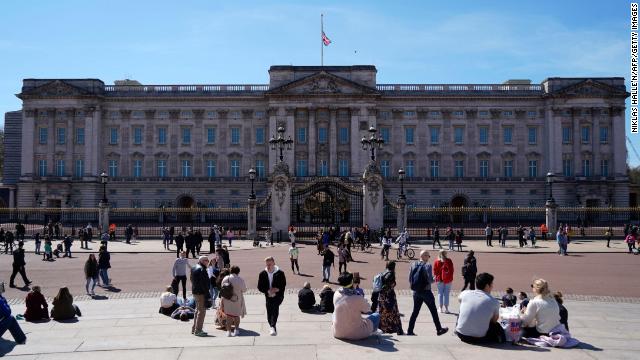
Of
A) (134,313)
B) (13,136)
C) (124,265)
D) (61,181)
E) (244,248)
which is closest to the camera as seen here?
(134,313)

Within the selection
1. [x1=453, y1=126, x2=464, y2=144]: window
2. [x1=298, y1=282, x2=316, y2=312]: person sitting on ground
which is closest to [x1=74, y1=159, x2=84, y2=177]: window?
[x1=453, y1=126, x2=464, y2=144]: window

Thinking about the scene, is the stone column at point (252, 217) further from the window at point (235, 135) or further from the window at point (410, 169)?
the window at point (410, 169)

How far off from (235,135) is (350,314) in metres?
60.3

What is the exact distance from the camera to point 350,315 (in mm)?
11352

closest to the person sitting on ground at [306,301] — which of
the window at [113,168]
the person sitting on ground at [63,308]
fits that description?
the person sitting on ground at [63,308]

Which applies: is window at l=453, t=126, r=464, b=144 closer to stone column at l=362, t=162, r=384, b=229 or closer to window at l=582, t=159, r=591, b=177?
window at l=582, t=159, r=591, b=177

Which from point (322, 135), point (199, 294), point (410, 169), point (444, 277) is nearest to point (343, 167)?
point (322, 135)

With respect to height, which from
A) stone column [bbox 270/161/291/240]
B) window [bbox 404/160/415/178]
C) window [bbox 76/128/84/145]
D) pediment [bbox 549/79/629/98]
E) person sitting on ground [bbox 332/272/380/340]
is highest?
pediment [bbox 549/79/629/98]

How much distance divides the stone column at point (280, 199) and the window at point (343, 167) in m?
28.5

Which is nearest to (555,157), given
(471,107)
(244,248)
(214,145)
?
(471,107)

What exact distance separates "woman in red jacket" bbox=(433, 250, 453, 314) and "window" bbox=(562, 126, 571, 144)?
5967 cm

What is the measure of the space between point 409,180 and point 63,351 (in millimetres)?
59857

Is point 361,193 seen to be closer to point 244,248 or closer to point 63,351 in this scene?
point 244,248

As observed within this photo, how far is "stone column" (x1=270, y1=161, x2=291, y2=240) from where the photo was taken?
40.2m
